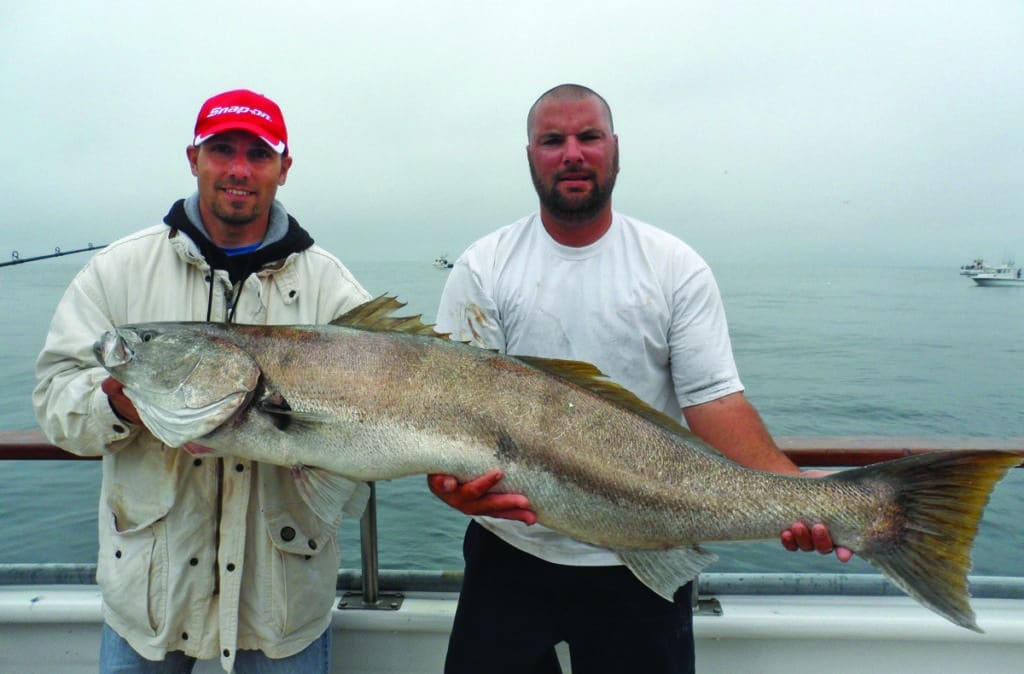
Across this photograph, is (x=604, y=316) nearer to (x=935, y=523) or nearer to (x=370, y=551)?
(x=935, y=523)

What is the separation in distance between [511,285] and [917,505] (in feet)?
5.03

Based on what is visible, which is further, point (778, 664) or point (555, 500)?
point (778, 664)

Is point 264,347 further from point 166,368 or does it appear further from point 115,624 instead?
point 115,624

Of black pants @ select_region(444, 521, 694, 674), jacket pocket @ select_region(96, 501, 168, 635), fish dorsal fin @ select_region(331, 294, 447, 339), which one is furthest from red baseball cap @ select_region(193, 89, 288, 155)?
black pants @ select_region(444, 521, 694, 674)

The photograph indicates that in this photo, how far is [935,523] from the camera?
2.23m

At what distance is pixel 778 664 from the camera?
10.7 ft

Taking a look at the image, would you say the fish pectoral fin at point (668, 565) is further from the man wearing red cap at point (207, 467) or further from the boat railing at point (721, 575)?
the man wearing red cap at point (207, 467)

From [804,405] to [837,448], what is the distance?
12879 millimetres

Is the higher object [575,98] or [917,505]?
[575,98]

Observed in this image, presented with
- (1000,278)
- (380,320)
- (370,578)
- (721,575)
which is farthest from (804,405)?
(1000,278)

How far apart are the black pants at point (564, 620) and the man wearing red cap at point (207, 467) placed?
0.55m

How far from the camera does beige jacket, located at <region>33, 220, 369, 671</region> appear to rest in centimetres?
245

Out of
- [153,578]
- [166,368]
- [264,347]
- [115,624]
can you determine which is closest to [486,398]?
[264,347]

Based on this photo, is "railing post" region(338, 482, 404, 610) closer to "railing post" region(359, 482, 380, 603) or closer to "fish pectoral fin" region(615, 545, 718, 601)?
"railing post" region(359, 482, 380, 603)
